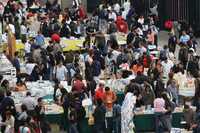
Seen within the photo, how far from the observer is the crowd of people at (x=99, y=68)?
2247cm

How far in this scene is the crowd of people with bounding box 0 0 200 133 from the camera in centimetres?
2247

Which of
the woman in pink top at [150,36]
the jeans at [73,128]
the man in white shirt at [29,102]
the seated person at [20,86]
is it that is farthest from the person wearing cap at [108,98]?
the woman in pink top at [150,36]

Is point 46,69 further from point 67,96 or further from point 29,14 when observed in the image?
point 29,14

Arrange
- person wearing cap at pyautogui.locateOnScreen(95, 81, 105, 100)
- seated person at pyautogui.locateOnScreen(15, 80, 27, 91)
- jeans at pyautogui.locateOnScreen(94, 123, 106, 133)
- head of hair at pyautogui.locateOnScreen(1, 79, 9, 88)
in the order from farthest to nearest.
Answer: seated person at pyautogui.locateOnScreen(15, 80, 27, 91), head of hair at pyautogui.locateOnScreen(1, 79, 9, 88), person wearing cap at pyautogui.locateOnScreen(95, 81, 105, 100), jeans at pyautogui.locateOnScreen(94, 123, 106, 133)

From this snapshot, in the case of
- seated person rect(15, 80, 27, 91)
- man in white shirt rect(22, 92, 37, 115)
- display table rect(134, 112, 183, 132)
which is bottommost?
display table rect(134, 112, 183, 132)

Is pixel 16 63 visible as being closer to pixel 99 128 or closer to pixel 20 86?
pixel 20 86

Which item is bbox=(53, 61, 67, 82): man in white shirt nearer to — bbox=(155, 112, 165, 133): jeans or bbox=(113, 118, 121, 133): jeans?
bbox=(113, 118, 121, 133): jeans

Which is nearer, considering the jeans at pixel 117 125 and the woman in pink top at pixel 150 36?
the jeans at pixel 117 125

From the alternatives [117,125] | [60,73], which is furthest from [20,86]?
[117,125]

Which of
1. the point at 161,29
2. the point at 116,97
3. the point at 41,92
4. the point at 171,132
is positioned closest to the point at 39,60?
the point at 41,92

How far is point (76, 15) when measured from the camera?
38.4 m

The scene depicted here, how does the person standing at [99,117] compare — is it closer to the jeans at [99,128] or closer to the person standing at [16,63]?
the jeans at [99,128]

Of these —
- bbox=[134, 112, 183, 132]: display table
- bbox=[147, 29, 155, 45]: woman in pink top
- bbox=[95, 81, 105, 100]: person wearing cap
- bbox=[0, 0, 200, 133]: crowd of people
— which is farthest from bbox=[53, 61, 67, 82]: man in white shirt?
bbox=[147, 29, 155, 45]: woman in pink top

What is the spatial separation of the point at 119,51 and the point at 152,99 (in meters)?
5.80
